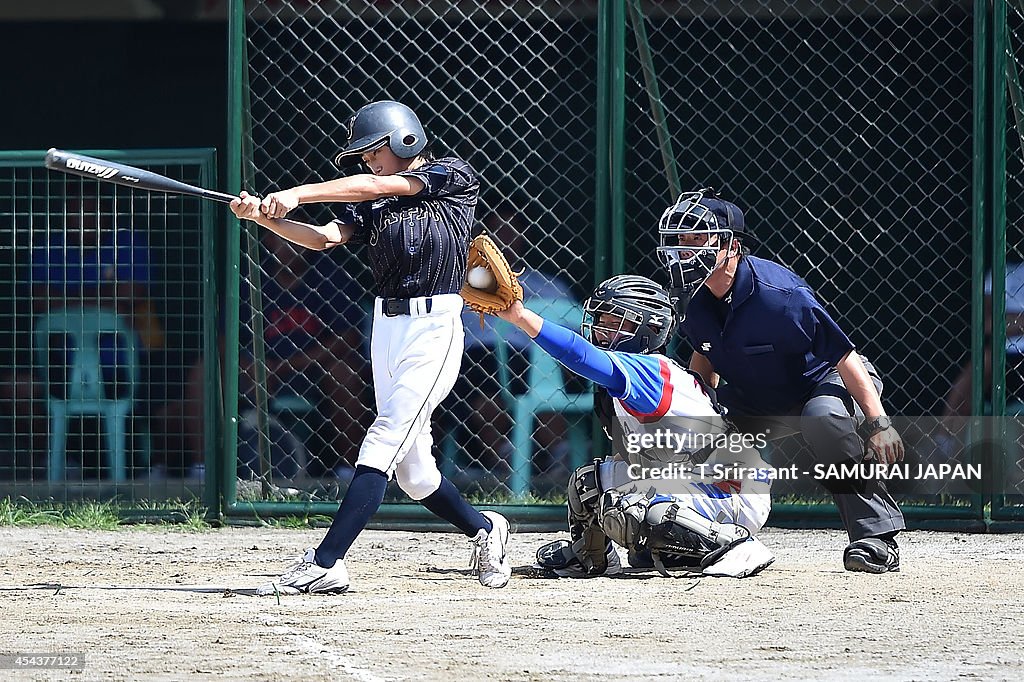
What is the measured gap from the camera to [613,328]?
5.40m

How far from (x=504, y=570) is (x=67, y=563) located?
1.73 meters

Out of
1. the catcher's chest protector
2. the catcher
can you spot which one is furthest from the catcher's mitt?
the catcher's chest protector

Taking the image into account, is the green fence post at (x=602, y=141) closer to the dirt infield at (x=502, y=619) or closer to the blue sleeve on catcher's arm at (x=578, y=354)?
the dirt infield at (x=502, y=619)

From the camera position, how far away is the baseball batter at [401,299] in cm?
514

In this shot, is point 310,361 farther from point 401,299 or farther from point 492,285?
point 492,285

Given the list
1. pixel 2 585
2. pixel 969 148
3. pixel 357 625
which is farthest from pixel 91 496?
pixel 969 148

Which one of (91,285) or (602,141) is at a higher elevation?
(602,141)

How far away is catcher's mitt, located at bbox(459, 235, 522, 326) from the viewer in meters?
5.10

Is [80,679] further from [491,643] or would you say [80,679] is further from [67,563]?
[67,563]

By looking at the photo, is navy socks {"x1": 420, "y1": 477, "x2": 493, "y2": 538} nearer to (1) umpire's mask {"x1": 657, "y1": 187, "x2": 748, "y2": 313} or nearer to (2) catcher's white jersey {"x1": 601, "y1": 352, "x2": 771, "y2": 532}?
(2) catcher's white jersey {"x1": 601, "y1": 352, "x2": 771, "y2": 532}

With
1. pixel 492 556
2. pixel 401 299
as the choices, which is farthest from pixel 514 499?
pixel 401 299

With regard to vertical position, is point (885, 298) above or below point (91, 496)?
above

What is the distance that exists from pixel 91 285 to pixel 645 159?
2695 millimetres

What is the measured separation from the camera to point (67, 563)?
5.99m
